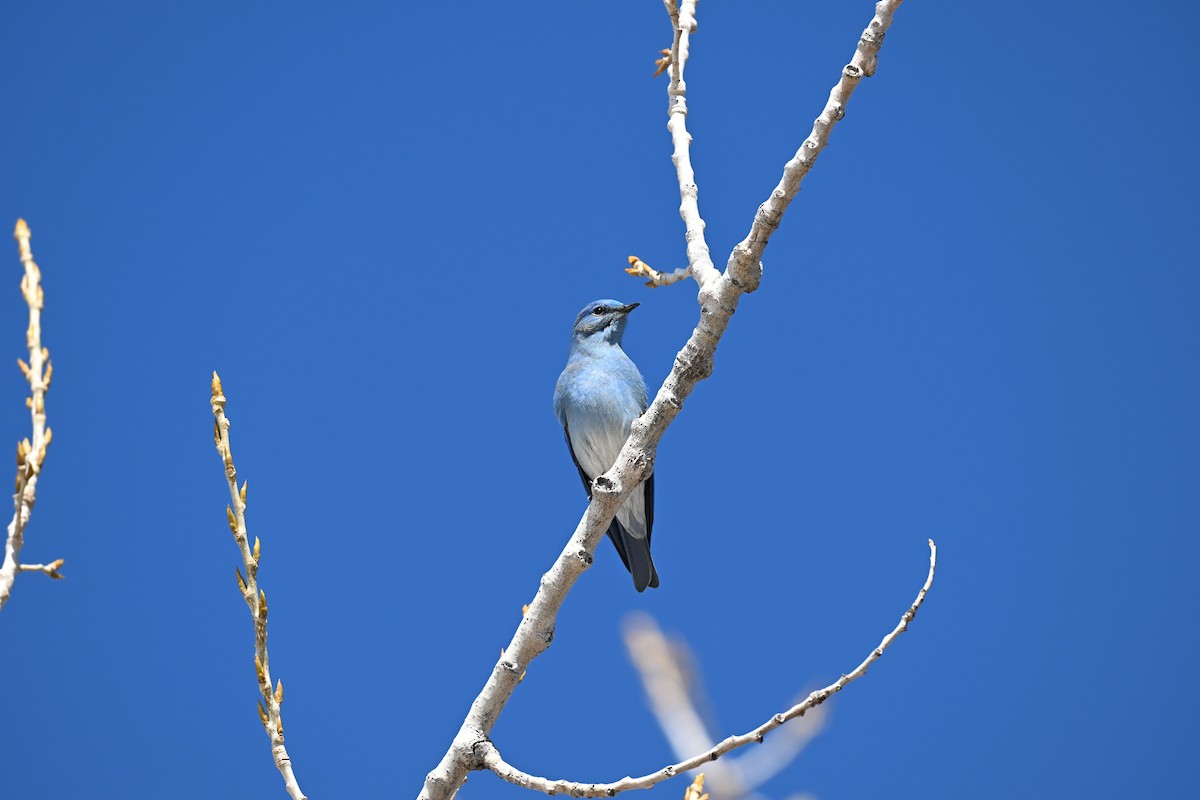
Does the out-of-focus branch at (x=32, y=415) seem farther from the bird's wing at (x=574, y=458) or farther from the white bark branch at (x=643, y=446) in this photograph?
the bird's wing at (x=574, y=458)

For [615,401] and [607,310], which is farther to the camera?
[607,310]

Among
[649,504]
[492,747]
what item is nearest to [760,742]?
[492,747]

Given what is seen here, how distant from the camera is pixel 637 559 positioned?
9.08 metres

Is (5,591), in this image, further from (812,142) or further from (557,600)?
(812,142)

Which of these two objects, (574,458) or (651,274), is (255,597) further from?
(574,458)

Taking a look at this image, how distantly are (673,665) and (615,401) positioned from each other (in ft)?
17.7

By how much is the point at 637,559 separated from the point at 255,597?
18.9ft

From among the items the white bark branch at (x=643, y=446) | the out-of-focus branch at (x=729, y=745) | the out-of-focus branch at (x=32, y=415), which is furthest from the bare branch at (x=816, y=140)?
the out-of-focus branch at (x=32, y=415)

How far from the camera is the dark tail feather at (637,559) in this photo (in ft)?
29.7

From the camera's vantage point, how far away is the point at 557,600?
4730 mm

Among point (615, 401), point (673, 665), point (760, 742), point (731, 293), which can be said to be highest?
point (615, 401)

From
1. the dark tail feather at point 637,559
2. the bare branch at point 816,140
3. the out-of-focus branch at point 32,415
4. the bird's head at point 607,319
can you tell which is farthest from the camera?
the bird's head at point 607,319

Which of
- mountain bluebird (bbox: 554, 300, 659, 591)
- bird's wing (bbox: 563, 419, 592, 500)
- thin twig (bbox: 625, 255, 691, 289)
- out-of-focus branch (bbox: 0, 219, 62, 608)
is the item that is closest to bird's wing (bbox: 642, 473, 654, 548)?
mountain bluebird (bbox: 554, 300, 659, 591)

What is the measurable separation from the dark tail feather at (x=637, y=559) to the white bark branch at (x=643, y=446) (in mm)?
4269
